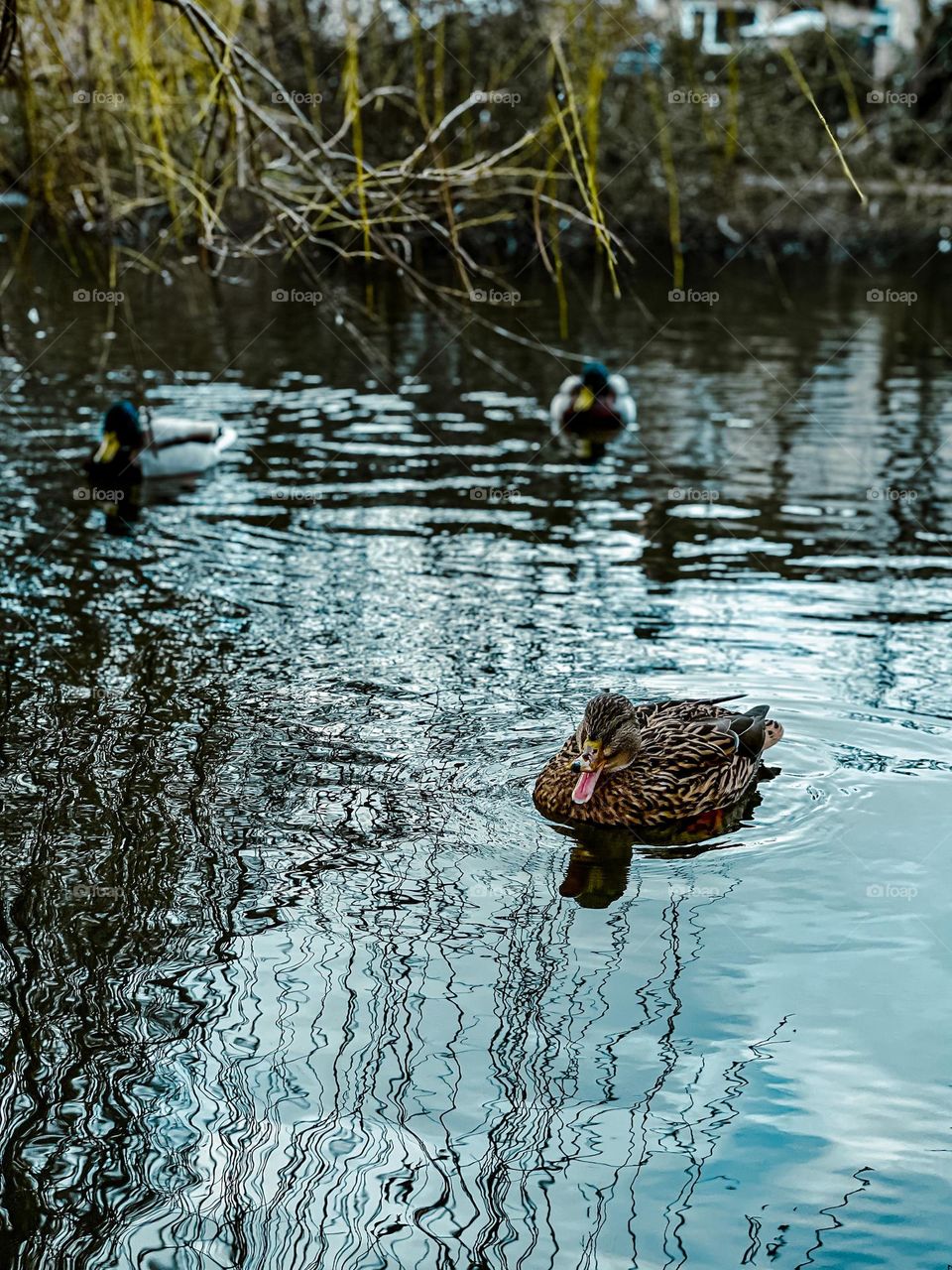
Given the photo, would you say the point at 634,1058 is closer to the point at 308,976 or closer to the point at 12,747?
the point at 308,976

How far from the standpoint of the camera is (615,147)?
29094mm

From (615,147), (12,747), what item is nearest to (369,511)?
(12,747)

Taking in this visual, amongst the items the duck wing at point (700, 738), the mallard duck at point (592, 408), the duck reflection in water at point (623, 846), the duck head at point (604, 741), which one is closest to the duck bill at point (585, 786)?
the duck head at point (604, 741)

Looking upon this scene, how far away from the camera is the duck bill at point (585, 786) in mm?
6598

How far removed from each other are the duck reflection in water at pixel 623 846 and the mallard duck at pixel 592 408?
28.3 feet

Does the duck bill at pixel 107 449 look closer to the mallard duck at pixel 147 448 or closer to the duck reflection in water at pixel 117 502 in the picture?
the mallard duck at pixel 147 448

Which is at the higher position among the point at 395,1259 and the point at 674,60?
the point at 674,60

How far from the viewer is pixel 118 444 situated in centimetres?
1336

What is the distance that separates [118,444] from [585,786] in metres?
7.90

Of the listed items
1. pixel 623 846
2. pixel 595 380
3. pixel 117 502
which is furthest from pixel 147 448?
pixel 623 846

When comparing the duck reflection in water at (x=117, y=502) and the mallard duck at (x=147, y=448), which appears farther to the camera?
the mallard duck at (x=147, y=448)

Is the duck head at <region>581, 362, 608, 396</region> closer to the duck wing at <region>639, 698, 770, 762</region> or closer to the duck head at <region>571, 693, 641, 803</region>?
the duck wing at <region>639, 698, 770, 762</region>

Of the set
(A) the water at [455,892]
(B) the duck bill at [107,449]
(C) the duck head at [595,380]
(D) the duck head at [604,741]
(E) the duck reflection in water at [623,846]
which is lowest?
(E) the duck reflection in water at [623,846]

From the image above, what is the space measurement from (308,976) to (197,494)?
8.17 m
